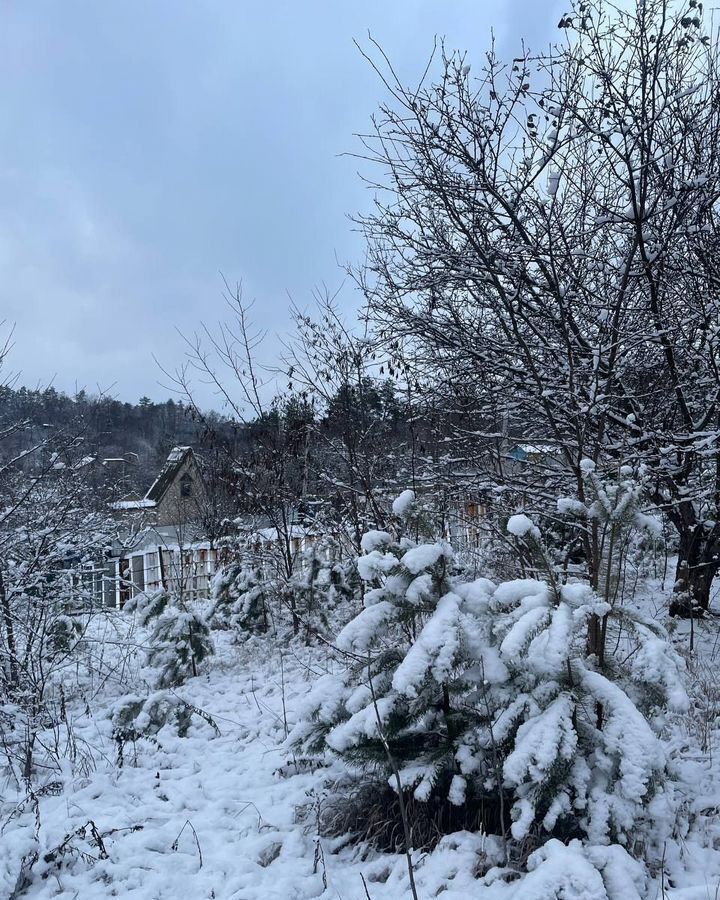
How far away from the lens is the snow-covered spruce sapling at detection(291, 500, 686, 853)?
7.16ft

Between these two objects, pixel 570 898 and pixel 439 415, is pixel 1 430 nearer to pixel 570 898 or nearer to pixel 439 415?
pixel 439 415

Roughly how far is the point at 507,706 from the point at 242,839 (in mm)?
1498

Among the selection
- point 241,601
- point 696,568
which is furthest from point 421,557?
point 241,601

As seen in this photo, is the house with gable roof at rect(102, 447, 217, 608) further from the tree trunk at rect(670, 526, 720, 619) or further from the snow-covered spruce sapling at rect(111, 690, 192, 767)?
Result: the tree trunk at rect(670, 526, 720, 619)

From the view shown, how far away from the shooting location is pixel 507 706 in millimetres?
2475

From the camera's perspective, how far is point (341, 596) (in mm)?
6520

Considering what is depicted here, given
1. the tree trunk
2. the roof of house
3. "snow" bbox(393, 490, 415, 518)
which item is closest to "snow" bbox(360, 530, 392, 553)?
"snow" bbox(393, 490, 415, 518)

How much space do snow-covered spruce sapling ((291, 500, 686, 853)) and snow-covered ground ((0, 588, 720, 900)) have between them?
0.21 m

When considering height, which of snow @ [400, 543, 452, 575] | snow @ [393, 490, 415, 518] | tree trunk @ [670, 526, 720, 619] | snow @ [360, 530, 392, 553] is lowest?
tree trunk @ [670, 526, 720, 619]

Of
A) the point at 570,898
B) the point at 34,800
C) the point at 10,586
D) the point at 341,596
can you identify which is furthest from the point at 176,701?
the point at 570,898

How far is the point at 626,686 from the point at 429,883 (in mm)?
1123

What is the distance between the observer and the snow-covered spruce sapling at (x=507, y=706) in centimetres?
218

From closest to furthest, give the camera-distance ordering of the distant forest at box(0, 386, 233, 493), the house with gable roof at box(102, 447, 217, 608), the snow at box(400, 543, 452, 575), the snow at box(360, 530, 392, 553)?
the snow at box(400, 543, 452, 575) → the snow at box(360, 530, 392, 553) → the distant forest at box(0, 386, 233, 493) → the house with gable roof at box(102, 447, 217, 608)

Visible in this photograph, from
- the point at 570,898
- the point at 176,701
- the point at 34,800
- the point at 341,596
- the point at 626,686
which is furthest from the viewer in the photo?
the point at 341,596
